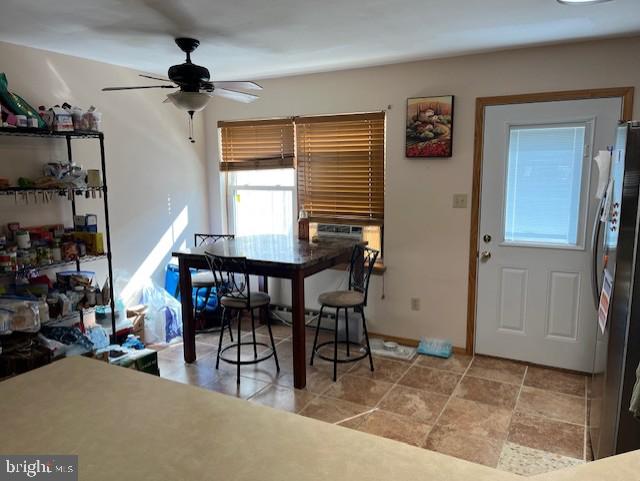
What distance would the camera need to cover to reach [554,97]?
3.19 m

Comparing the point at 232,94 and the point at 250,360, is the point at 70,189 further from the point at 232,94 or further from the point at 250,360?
the point at 250,360

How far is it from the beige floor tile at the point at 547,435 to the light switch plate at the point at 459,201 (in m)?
1.52

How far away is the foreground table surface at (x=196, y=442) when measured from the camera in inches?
31.8

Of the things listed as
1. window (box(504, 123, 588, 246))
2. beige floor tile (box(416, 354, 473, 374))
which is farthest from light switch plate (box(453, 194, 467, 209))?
beige floor tile (box(416, 354, 473, 374))

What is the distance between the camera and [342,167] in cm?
407

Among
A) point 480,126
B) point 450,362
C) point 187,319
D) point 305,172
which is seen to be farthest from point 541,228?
point 187,319

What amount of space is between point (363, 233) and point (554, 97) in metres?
1.75

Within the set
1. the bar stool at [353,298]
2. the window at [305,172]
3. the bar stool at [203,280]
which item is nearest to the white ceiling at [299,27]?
the window at [305,172]

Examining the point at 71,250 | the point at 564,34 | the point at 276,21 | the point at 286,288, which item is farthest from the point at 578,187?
the point at 71,250

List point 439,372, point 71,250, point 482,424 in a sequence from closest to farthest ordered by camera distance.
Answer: point 482,424 < point 71,250 < point 439,372

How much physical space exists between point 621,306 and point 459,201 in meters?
1.75

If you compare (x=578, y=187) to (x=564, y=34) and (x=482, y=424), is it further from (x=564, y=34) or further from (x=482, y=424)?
(x=482, y=424)

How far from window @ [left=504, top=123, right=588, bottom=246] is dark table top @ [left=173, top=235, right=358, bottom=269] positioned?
1250mm

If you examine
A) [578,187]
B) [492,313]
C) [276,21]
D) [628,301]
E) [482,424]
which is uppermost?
[276,21]
